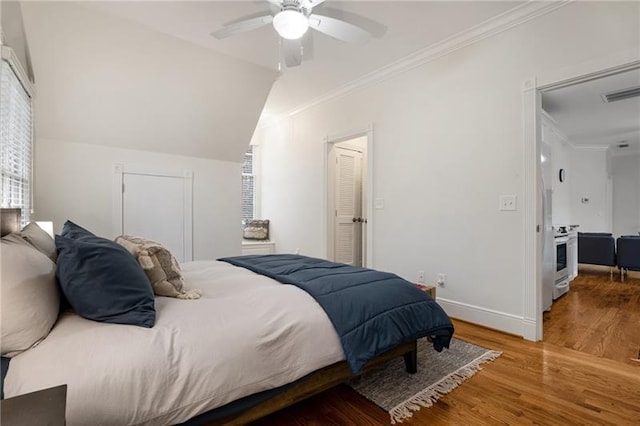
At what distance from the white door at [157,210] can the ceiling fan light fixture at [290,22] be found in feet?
8.17

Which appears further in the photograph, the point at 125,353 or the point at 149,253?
the point at 149,253

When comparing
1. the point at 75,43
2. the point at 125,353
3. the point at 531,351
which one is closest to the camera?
the point at 125,353

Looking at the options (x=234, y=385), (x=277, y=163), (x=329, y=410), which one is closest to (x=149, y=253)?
(x=234, y=385)

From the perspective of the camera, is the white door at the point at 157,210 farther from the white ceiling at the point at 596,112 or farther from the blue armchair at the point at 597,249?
the blue armchair at the point at 597,249

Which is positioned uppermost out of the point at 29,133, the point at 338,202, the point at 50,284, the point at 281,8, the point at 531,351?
the point at 281,8

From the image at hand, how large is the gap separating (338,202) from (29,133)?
3516 millimetres

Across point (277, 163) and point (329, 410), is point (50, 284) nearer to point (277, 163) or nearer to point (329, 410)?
point (329, 410)

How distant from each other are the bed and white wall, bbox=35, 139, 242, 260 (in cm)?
249

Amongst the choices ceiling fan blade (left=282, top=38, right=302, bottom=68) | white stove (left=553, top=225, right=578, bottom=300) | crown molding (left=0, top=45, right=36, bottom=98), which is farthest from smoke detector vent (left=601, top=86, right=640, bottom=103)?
crown molding (left=0, top=45, right=36, bottom=98)

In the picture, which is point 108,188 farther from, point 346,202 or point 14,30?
point 346,202

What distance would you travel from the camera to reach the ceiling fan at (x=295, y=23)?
6.68 feet

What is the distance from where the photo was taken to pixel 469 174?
9.95ft

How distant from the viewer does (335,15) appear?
2666 mm

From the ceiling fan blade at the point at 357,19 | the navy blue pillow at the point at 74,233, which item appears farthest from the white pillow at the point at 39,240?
the ceiling fan blade at the point at 357,19
